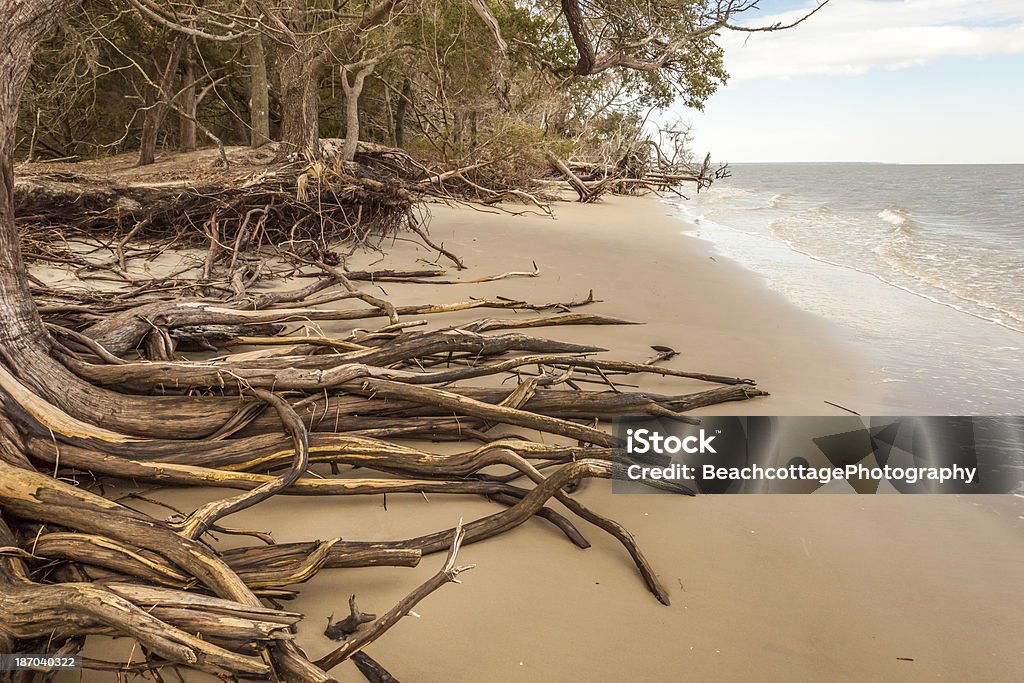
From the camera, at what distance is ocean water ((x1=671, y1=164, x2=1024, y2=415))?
13.7 feet

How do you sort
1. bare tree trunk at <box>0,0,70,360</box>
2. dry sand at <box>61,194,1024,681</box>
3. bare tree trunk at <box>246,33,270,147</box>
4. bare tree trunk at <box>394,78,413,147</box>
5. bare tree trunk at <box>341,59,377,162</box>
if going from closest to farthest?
1. dry sand at <box>61,194,1024,681</box>
2. bare tree trunk at <box>0,0,70,360</box>
3. bare tree trunk at <box>341,59,377,162</box>
4. bare tree trunk at <box>246,33,270,147</box>
5. bare tree trunk at <box>394,78,413,147</box>

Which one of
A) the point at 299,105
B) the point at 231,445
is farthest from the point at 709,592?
the point at 299,105

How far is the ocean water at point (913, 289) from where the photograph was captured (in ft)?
13.7

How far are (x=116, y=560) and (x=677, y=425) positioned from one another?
88.3 inches

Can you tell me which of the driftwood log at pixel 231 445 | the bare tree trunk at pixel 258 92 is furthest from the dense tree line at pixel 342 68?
the driftwood log at pixel 231 445

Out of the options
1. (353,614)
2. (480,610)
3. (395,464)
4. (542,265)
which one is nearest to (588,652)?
(480,610)

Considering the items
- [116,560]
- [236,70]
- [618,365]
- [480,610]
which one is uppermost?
[236,70]

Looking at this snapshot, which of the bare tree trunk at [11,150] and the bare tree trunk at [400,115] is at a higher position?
the bare tree trunk at [400,115]

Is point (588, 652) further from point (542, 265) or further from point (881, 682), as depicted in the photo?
point (542, 265)

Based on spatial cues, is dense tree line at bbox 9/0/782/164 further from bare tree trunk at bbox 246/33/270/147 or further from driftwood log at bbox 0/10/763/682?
driftwood log at bbox 0/10/763/682

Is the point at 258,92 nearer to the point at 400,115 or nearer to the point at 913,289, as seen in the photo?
the point at 400,115

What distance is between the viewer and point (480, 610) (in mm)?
2008

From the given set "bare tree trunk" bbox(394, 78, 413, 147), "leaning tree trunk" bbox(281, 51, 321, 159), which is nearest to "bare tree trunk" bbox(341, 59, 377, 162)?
"leaning tree trunk" bbox(281, 51, 321, 159)

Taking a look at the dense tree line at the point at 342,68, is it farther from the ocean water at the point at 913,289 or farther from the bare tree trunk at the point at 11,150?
the ocean water at the point at 913,289
